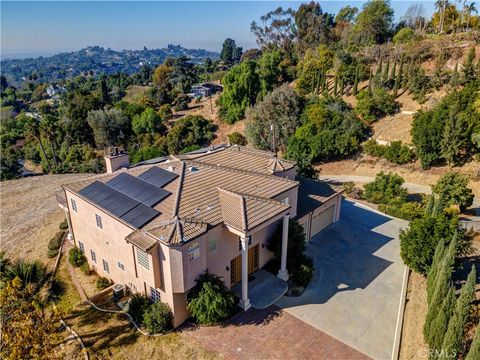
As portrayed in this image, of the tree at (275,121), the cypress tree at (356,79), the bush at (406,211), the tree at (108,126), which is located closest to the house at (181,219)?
the bush at (406,211)

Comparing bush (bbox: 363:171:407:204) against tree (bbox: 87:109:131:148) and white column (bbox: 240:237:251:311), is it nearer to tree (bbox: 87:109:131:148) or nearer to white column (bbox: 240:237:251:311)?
white column (bbox: 240:237:251:311)

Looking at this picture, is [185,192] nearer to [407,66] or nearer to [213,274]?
[213,274]

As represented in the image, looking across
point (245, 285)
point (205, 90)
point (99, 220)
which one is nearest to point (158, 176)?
point (99, 220)

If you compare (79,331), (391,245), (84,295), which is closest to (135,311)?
(79,331)

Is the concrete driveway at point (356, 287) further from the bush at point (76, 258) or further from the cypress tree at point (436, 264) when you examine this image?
the bush at point (76, 258)

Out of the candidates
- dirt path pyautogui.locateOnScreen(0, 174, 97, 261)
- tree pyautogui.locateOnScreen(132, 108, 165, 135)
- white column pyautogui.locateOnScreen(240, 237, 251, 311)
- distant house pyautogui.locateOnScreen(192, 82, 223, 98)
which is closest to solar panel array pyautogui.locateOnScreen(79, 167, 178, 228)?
white column pyautogui.locateOnScreen(240, 237, 251, 311)

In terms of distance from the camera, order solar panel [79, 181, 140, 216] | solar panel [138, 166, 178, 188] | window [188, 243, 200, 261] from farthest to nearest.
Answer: solar panel [138, 166, 178, 188]
solar panel [79, 181, 140, 216]
window [188, 243, 200, 261]
